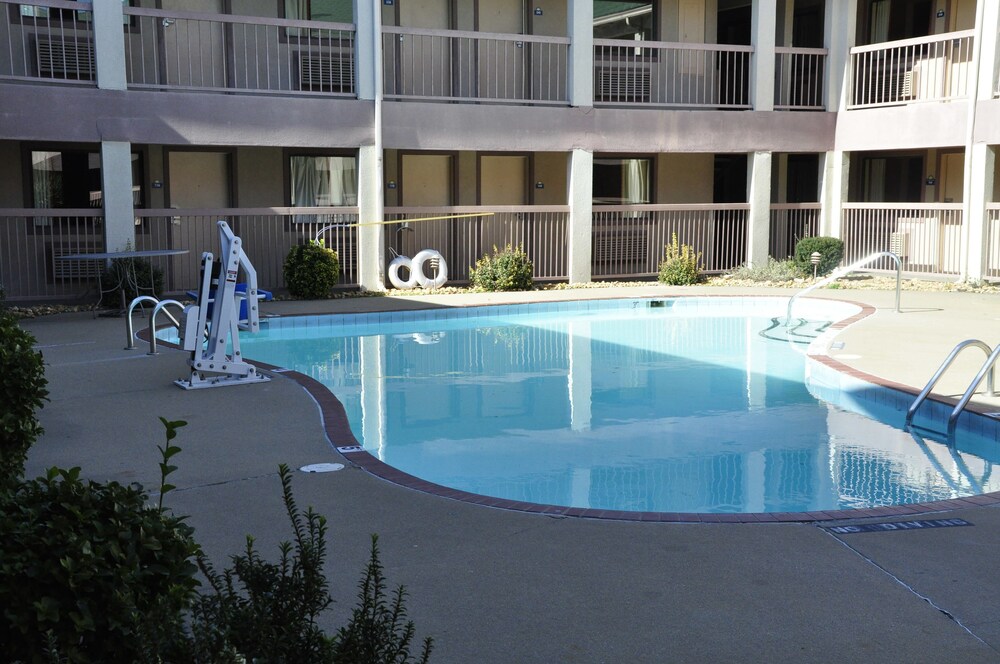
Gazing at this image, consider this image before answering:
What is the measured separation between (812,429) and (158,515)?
7835 mm

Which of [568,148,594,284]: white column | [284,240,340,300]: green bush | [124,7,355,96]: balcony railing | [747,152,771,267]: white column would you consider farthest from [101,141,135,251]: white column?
[747,152,771,267]: white column

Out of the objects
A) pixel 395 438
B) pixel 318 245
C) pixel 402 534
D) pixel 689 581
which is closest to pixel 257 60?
pixel 318 245

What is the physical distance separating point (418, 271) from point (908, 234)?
985 centimetres

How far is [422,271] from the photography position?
748 inches

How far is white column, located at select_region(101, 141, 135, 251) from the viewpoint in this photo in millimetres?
16281

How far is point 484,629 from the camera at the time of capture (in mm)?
4438

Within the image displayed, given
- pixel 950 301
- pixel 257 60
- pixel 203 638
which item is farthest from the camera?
pixel 257 60

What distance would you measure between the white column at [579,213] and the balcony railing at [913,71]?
576 cm

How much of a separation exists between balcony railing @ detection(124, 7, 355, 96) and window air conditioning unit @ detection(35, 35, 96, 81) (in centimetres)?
66

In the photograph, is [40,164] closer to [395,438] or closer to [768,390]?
[395,438]

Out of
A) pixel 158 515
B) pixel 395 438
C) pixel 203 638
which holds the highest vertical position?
pixel 158 515

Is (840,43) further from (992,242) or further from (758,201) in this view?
(992,242)

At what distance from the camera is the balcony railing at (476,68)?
19562 mm

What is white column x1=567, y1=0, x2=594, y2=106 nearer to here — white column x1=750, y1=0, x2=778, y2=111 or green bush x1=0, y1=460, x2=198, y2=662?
white column x1=750, y1=0, x2=778, y2=111
